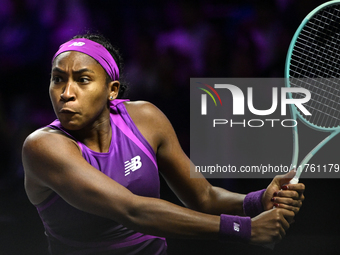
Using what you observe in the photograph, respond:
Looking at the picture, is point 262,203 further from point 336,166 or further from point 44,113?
point 44,113

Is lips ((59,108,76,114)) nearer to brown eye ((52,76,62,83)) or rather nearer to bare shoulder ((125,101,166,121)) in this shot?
brown eye ((52,76,62,83))

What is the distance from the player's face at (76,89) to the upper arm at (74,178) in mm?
98

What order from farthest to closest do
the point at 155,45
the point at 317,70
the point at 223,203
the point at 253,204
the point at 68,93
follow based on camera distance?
1. the point at 155,45
2. the point at 317,70
3. the point at 223,203
4. the point at 253,204
5. the point at 68,93

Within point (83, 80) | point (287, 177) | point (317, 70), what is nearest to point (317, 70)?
point (317, 70)

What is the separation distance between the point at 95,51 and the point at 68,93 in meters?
0.21

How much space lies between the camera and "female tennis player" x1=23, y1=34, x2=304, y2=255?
1373mm

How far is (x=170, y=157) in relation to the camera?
5.84 ft

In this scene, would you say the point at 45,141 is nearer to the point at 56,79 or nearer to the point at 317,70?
the point at 56,79

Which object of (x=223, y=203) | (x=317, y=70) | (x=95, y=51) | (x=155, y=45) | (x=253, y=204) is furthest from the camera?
(x=155, y=45)

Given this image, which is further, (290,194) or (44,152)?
(290,194)

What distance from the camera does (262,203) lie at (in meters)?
1.67

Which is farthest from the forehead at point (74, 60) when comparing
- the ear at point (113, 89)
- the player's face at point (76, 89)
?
the ear at point (113, 89)

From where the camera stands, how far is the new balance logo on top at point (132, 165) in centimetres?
161

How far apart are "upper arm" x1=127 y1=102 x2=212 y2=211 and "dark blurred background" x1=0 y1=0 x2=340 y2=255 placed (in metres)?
1.29
